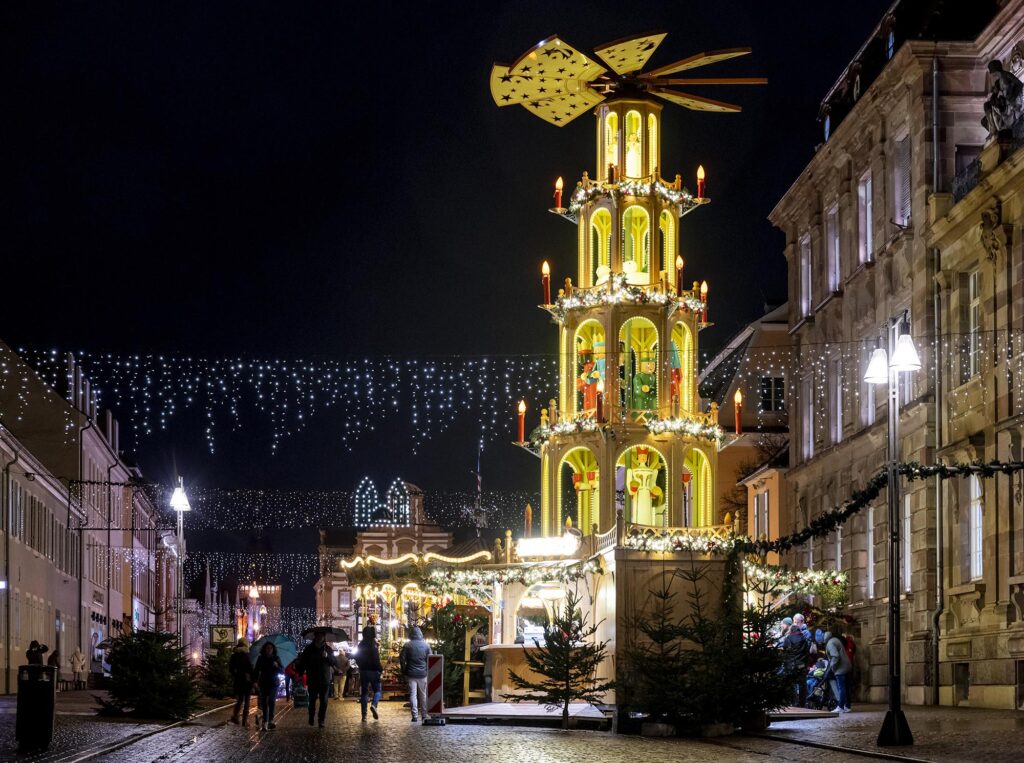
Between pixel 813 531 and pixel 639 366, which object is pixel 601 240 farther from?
pixel 813 531

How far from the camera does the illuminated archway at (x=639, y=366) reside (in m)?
39.3

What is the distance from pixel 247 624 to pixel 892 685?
70.2 metres

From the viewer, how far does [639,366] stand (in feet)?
132

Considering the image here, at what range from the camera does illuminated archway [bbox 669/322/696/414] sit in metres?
39.4

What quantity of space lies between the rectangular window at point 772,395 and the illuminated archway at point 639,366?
17963mm

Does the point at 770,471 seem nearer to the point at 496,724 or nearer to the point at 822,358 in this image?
the point at 822,358

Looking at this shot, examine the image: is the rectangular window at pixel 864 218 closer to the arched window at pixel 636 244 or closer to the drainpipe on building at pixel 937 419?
the drainpipe on building at pixel 937 419

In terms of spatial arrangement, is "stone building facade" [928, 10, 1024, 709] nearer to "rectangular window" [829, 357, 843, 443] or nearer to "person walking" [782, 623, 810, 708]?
"person walking" [782, 623, 810, 708]

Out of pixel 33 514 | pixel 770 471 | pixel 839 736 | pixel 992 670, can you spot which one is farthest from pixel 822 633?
pixel 33 514

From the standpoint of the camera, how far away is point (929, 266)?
3331 cm

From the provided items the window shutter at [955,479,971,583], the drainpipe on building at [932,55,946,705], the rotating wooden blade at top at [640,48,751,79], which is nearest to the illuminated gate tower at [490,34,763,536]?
the rotating wooden blade at top at [640,48,751,79]

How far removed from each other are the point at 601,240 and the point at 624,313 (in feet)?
7.24

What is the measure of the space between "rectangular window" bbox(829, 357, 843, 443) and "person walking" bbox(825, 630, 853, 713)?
11.2 meters

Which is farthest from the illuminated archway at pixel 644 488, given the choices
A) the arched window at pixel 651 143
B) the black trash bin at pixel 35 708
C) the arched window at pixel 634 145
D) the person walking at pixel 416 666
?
the black trash bin at pixel 35 708
